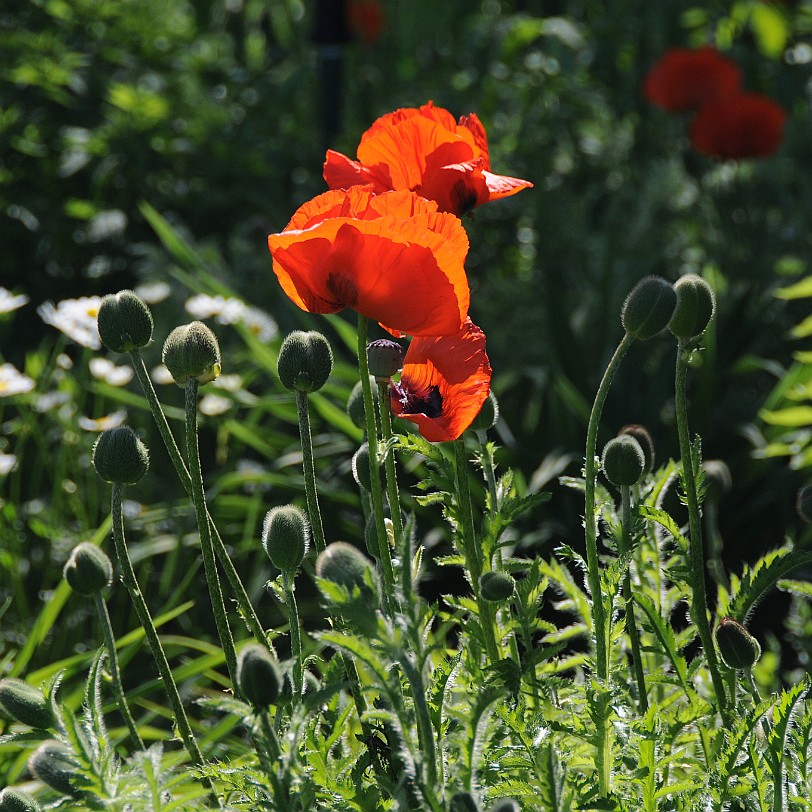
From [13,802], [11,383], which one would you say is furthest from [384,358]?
[11,383]

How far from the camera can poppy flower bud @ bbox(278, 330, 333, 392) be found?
2.88ft

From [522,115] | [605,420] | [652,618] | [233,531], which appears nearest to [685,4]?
[522,115]

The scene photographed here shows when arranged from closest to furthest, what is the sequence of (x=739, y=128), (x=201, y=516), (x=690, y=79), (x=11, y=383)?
1. (x=201, y=516)
2. (x=11, y=383)
3. (x=739, y=128)
4. (x=690, y=79)

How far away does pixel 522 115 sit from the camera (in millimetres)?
3559

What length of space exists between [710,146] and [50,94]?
78.3 inches

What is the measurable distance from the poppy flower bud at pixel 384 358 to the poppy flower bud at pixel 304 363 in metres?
0.04

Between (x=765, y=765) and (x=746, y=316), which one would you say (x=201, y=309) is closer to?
(x=746, y=316)

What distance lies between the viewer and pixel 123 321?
89cm

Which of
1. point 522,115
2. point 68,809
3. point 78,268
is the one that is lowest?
point 78,268

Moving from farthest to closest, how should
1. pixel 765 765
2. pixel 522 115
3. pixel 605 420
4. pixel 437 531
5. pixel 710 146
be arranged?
pixel 522 115 → pixel 710 146 → pixel 605 420 → pixel 437 531 → pixel 765 765

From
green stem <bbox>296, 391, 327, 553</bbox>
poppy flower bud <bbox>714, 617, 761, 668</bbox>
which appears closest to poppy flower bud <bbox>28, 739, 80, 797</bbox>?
green stem <bbox>296, 391, 327, 553</bbox>

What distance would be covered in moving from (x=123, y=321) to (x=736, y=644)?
1.70ft

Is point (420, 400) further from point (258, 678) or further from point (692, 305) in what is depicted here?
point (258, 678)

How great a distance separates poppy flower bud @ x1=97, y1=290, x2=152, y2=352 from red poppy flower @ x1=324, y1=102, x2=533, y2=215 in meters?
0.19
